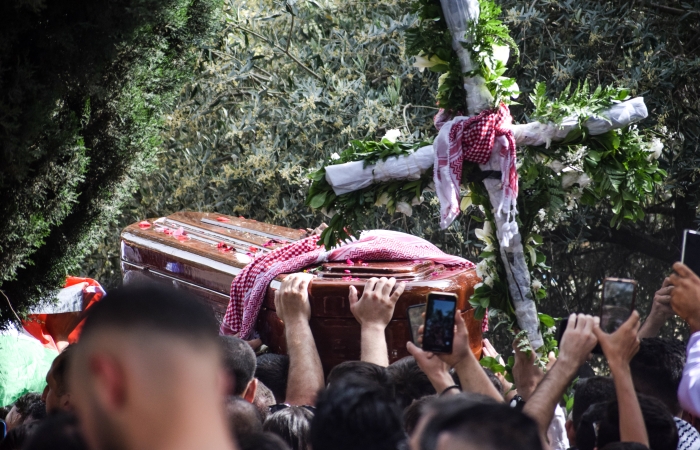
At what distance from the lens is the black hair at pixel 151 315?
1.29 m

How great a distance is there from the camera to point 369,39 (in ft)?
20.1

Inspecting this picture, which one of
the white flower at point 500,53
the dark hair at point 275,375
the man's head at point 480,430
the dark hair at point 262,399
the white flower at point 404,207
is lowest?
the dark hair at point 275,375

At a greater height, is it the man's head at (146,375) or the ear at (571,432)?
the man's head at (146,375)

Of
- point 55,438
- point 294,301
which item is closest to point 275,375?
point 294,301

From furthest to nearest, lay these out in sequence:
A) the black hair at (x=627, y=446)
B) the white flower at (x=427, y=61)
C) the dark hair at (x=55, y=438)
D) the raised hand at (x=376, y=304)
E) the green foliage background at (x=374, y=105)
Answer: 1. the green foliage background at (x=374, y=105)
2. the raised hand at (x=376, y=304)
3. the white flower at (x=427, y=61)
4. the black hair at (x=627, y=446)
5. the dark hair at (x=55, y=438)

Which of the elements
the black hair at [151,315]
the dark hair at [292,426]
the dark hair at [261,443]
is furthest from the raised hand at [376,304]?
the black hair at [151,315]

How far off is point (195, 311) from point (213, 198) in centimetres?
532

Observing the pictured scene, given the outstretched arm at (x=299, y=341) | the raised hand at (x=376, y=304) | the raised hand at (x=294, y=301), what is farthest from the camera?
the raised hand at (x=294, y=301)

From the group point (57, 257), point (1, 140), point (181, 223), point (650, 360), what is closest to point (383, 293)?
point (650, 360)

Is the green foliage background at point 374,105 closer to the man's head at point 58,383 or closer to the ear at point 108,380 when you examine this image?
the man's head at point 58,383

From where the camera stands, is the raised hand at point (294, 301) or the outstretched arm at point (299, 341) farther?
the raised hand at point (294, 301)

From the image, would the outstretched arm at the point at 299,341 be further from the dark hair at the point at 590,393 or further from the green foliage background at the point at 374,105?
the green foliage background at the point at 374,105

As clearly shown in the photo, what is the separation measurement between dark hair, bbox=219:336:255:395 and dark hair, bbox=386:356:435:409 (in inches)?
21.9

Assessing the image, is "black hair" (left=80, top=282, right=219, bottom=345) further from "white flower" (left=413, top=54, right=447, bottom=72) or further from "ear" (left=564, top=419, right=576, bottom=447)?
"white flower" (left=413, top=54, right=447, bottom=72)
